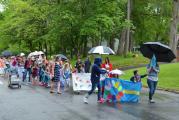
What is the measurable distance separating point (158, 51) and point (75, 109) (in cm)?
488

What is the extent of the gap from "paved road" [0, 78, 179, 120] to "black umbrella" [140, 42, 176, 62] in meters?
1.67

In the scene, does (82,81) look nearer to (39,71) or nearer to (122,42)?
(39,71)

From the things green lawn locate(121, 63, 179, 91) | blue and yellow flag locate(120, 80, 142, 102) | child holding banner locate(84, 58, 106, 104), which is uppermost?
child holding banner locate(84, 58, 106, 104)

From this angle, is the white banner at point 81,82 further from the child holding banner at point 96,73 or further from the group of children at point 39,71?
the child holding banner at point 96,73

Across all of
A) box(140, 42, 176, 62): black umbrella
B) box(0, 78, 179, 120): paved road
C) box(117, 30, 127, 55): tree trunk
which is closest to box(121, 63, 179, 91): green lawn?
box(140, 42, 176, 62): black umbrella

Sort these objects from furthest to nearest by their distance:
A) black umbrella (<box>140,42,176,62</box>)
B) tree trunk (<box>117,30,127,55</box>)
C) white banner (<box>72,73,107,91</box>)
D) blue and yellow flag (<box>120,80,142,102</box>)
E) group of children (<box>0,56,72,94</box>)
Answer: tree trunk (<box>117,30,127,55</box>), group of children (<box>0,56,72,94</box>), white banner (<box>72,73,107,91</box>), black umbrella (<box>140,42,176,62</box>), blue and yellow flag (<box>120,80,142,102</box>)

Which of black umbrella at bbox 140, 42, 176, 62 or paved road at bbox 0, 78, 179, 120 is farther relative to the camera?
black umbrella at bbox 140, 42, 176, 62

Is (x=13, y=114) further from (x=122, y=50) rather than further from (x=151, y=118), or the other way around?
(x=122, y=50)

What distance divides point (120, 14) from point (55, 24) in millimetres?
6677

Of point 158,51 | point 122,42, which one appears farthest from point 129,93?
point 122,42

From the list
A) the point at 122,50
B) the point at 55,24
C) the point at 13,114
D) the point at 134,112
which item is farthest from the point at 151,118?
the point at 122,50

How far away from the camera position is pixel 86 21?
42.8 metres

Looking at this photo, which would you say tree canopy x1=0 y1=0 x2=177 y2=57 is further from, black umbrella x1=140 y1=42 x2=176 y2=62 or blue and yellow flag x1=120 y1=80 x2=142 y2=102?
blue and yellow flag x1=120 y1=80 x2=142 y2=102

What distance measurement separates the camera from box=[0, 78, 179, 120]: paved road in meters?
12.8
